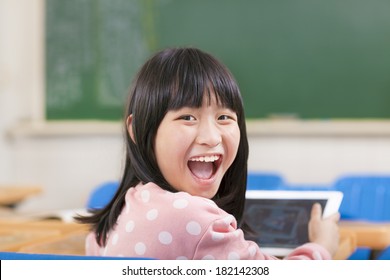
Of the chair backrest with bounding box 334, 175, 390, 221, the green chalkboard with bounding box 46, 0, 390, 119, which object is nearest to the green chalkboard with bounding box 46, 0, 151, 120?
the green chalkboard with bounding box 46, 0, 390, 119

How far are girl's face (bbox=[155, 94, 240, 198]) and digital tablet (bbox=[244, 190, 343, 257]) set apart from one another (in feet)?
0.52

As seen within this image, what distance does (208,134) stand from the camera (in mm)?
839

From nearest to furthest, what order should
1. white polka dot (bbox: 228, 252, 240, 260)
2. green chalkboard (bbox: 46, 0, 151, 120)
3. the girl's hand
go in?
white polka dot (bbox: 228, 252, 240, 260) < the girl's hand < green chalkboard (bbox: 46, 0, 151, 120)

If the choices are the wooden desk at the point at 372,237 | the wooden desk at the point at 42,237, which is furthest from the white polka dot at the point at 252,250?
the wooden desk at the point at 372,237

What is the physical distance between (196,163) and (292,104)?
280cm

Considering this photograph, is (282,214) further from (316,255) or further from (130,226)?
(130,226)

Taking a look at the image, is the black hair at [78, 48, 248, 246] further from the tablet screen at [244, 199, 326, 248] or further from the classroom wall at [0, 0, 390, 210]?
the classroom wall at [0, 0, 390, 210]

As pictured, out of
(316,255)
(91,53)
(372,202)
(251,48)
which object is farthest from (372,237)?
(91,53)

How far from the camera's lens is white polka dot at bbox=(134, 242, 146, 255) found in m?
0.85

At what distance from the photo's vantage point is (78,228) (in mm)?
1358

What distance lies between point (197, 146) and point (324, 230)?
0.28m

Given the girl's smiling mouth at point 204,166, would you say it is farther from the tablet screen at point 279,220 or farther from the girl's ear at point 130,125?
the tablet screen at point 279,220

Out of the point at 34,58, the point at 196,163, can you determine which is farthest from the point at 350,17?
the point at 196,163

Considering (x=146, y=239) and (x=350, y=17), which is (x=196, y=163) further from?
(x=350, y=17)
